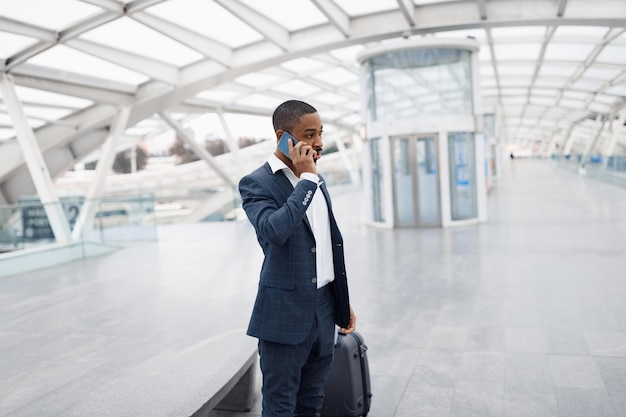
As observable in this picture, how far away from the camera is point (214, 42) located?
16.5 metres

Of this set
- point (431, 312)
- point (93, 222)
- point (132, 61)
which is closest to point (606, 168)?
point (132, 61)

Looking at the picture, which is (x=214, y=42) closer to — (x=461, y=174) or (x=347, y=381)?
(x=461, y=174)

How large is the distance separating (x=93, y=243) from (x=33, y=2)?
5390 millimetres

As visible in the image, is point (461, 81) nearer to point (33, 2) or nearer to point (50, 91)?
point (33, 2)

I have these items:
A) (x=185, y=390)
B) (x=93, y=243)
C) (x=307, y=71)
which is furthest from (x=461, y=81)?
(x=185, y=390)

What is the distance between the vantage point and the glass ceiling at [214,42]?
13367 mm

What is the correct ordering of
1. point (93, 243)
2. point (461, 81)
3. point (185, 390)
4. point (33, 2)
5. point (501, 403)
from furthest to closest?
1. point (461, 81)
2. point (93, 243)
3. point (33, 2)
4. point (501, 403)
5. point (185, 390)

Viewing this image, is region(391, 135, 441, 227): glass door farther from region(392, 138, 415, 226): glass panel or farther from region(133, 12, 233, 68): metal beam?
region(133, 12, 233, 68): metal beam

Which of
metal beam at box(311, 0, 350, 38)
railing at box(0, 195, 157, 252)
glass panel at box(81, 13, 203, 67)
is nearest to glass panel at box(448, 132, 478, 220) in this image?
metal beam at box(311, 0, 350, 38)

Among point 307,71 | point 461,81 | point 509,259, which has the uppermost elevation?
point 307,71

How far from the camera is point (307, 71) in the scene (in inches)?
894

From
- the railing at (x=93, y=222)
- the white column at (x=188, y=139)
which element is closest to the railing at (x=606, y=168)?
the white column at (x=188, y=139)

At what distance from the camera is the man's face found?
244 cm

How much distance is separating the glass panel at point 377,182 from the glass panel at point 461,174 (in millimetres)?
1909
